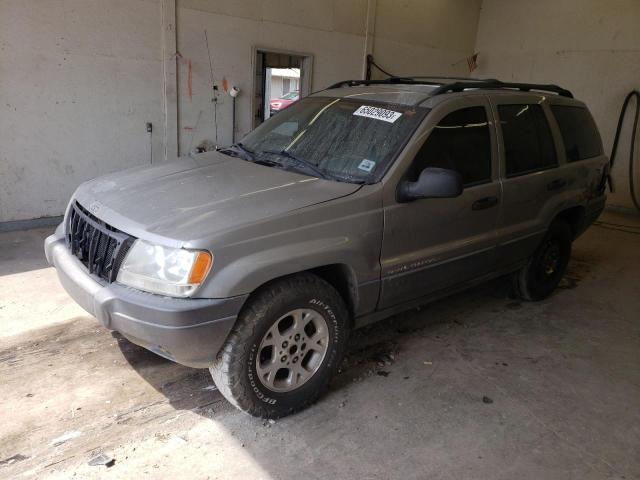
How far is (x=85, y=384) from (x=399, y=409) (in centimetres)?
188

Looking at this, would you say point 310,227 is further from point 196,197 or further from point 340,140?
point 340,140

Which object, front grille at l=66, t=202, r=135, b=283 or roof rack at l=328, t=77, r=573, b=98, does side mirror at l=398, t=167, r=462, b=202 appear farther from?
front grille at l=66, t=202, r=135, b=283

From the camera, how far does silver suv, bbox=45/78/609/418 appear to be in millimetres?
2332

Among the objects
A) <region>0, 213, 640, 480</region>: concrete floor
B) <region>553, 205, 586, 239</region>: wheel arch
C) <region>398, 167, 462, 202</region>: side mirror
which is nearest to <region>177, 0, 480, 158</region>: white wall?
<region>0, 213, 640, 480</region>: concrete floor

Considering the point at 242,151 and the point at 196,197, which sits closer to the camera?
the point at 196,197

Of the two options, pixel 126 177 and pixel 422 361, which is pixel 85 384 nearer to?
pixel 126 177

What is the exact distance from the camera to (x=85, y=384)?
297cm

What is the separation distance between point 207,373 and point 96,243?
110 cm

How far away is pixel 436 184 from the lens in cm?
279

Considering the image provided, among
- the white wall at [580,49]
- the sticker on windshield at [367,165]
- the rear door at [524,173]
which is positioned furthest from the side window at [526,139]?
the white wall at [580,49]

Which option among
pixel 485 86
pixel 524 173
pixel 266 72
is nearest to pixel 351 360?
pixel 524 173

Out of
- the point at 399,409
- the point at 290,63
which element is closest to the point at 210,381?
the point at 399,409

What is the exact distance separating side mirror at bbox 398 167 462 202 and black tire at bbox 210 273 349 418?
2.49ft

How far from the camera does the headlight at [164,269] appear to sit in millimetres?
2262
